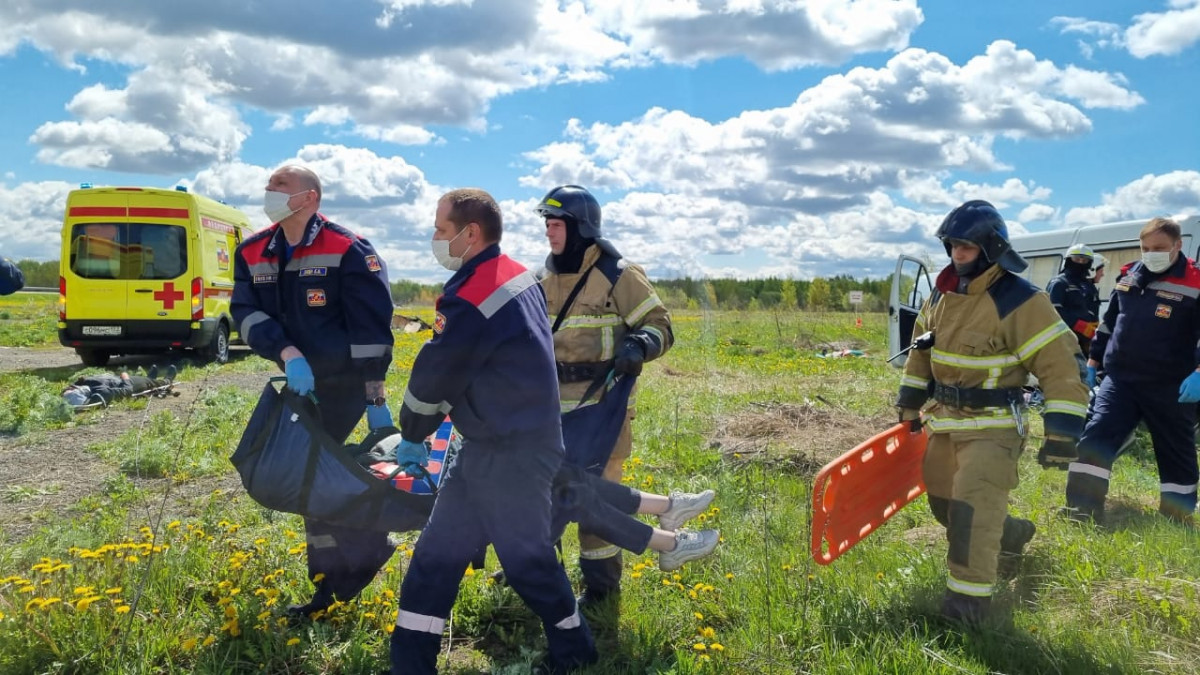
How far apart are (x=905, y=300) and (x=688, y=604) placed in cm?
997

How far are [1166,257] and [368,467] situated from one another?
5.27m

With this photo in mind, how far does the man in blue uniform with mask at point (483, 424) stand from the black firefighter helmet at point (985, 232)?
203 cm

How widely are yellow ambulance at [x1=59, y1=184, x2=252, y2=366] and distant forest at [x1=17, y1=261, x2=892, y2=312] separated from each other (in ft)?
32.7

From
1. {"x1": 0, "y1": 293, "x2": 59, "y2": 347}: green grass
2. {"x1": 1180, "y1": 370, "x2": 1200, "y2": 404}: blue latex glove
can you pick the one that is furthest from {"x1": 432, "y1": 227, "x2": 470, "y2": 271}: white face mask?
{"x1": 0, "y1": 293, "x2": 59, "y2": 347}: green grass

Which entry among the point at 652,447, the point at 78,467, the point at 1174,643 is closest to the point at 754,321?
the point at 652,447

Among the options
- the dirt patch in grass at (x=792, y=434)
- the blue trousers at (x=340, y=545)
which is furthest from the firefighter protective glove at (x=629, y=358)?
the dirt patch in grass at (x=792, y=434)

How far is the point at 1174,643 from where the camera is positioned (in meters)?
3.49

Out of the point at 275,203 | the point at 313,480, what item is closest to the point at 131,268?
the point at 275,203

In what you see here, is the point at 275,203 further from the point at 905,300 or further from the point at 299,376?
the point at 905,300

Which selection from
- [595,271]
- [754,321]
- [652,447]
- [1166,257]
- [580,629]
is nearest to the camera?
[580,629]

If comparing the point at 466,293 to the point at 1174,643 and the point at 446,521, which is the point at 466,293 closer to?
the point at 446,521

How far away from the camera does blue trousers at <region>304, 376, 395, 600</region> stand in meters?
3.89

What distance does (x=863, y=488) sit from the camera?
422cm

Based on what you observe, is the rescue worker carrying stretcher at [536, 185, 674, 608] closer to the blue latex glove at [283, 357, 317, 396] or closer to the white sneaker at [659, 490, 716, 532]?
the white sneaker at [659, 490, 716, 532]
